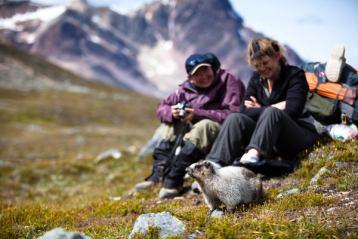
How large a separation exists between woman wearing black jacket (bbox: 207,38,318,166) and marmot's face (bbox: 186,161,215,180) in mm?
1361

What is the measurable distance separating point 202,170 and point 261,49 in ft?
9.93

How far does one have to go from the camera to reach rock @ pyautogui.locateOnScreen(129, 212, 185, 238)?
20.6 feet

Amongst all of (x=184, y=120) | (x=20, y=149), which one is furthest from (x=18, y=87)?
(x=184, y=120)

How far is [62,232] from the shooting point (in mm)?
5316

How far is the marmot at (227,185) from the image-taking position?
23.9 ft

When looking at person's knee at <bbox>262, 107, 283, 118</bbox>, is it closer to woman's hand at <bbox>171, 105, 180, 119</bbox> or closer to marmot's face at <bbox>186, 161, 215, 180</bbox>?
marmot's face at <bbox>186, 161, 215, 180</bbox>

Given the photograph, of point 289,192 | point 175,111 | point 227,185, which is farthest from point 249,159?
point 175,111

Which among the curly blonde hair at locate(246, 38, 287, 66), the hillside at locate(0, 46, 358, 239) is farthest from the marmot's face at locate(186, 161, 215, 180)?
the curly blonde hair at locate(246, 38, 287, 66)

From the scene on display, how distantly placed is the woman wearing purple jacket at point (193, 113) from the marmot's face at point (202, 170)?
219cm

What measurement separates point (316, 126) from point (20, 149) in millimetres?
34958

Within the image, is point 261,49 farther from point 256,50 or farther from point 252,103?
point 252,103

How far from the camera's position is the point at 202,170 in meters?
7.55

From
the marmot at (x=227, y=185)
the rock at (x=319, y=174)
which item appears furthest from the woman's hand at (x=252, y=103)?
the marmot at (x=227, y=185)

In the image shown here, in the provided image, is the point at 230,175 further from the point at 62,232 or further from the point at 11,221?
the point at 11,221
